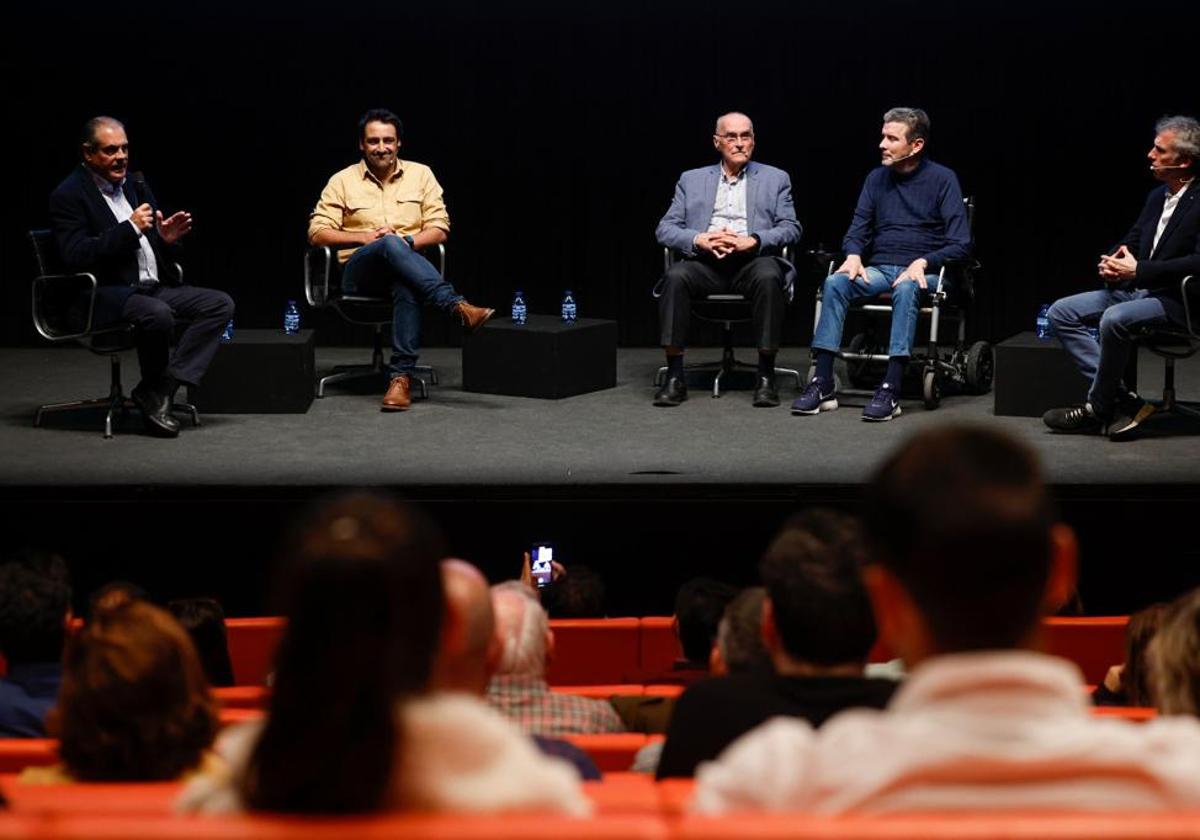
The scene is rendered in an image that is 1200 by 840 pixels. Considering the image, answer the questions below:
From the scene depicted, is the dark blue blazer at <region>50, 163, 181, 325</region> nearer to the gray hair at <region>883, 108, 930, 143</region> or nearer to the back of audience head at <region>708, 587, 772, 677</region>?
the gray hair at <region>883, 108, 930, 143</region>

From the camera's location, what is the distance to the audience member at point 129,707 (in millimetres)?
1805

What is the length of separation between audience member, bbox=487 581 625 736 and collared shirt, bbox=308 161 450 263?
12.4 ft

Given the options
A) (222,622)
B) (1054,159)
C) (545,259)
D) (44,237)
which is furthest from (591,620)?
(1054,159)

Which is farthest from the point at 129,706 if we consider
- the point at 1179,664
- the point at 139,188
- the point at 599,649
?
the point at 139,188

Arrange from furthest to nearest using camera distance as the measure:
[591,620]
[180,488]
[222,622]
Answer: [180,488] < [591,620] < [222,622]

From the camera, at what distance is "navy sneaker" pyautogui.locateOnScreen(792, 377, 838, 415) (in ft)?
18.3

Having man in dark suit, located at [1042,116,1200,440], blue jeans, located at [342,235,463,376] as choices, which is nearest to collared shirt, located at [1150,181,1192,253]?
man in dark suit, located at [1042,116,1200,440]

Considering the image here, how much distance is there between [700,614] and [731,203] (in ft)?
11.1

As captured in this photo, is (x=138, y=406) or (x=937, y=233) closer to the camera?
(x=138, y=406)

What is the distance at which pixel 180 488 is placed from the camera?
4422mm

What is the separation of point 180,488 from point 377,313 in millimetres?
2221

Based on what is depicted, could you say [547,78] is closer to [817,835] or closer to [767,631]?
[767,631]

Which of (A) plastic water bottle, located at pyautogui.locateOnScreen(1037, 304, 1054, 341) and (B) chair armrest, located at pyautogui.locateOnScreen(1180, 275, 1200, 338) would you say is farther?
(A) plastic water bottle, located at pyautogui.locateOnScreen(1037, 304, 1054, 341)

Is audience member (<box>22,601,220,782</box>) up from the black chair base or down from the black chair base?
up
